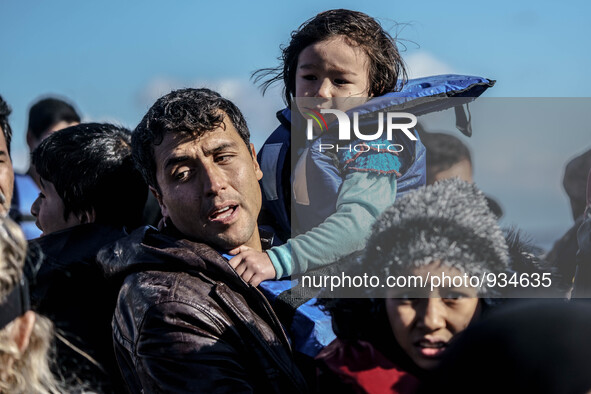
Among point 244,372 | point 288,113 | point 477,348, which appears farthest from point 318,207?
point 477,348

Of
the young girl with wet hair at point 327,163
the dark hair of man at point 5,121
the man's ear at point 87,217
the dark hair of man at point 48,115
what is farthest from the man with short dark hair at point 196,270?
the dark hair of man at point 48,115

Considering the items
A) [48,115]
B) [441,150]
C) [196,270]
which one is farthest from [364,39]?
[48,115]

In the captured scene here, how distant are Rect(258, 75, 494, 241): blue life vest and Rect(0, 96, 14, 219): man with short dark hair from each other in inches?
48.0

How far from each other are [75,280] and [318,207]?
1.01 metres

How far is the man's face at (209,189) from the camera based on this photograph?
9.94ft

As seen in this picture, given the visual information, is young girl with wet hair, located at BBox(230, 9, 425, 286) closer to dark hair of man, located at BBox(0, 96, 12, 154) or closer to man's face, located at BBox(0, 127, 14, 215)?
man's face, located at BBox(0, 127, 14, 215)

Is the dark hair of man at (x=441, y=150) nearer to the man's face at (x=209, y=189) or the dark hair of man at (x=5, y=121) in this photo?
the man's face at (x=209, y=189)

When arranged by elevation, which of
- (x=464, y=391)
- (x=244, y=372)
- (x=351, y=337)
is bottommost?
(x=244, y=372)

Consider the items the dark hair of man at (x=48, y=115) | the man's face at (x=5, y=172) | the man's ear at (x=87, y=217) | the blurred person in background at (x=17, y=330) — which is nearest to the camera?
the blurred person in background at (x=17, y=330)

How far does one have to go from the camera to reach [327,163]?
122 inches

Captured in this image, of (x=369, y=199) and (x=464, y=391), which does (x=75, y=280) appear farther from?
(x=464, y=391)

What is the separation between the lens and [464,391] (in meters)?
1.59

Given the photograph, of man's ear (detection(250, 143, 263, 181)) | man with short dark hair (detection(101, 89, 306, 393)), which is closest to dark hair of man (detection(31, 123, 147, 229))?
man with short dark hair (detection(101, 89, 306, 393))

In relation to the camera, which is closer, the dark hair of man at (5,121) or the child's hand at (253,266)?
the child's hand at (253,266)
